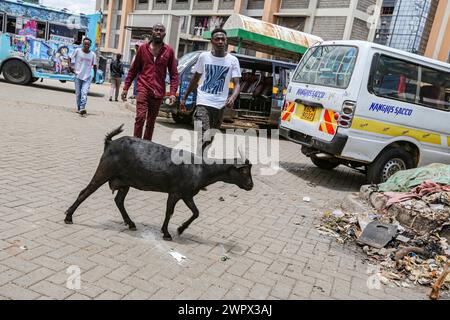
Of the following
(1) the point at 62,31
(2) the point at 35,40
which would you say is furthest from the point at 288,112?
(1) the point at 62,31

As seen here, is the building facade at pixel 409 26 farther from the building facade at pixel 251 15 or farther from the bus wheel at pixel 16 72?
the bus wheel at pixel 16 72

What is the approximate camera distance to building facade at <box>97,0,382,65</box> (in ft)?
79.5

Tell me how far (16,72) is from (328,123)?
13.1 metres

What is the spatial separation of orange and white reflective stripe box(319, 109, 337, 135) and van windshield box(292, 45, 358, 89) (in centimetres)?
47

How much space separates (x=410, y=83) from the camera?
6441 mm

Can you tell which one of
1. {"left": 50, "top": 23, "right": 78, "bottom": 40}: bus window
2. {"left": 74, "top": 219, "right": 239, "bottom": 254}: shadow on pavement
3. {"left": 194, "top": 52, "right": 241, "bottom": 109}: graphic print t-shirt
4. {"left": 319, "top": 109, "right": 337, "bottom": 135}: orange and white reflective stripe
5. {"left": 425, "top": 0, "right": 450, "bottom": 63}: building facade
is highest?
{"left": 425, "top": 0, "right": 450, "bottom": 63}: building facade

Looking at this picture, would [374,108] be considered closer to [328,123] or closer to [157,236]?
[328,123]

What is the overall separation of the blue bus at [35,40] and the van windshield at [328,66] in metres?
11.0

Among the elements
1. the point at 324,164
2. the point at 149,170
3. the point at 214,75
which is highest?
the point at 214,75

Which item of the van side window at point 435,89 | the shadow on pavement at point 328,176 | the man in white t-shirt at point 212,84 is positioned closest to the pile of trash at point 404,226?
the shadow on pavement at point 328,176

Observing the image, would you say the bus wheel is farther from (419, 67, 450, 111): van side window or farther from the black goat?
(419, 67, 450, 111): van side window

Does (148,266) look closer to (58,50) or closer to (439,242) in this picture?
(439,242)

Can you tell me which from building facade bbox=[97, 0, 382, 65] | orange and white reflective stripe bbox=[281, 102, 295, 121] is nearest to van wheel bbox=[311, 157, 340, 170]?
orange and white reflective stripe bbox=[281, 102, 295, 121]

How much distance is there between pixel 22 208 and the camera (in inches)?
148
